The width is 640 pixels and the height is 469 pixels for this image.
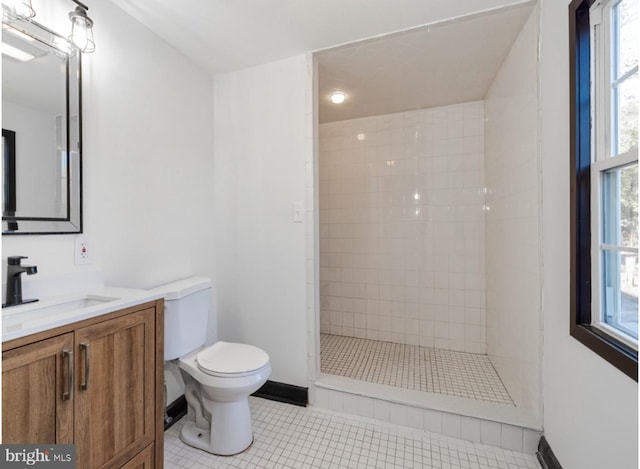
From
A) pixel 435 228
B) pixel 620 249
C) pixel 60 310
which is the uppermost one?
pixel 435 228

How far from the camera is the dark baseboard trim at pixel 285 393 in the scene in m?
1.99

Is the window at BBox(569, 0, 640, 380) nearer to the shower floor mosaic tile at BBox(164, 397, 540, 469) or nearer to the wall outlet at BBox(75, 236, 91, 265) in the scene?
the shower floor mosaic tile at BBox(164, 397, 540, 469)

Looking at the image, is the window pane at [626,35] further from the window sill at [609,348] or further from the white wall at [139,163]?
the white wall at [139,163]

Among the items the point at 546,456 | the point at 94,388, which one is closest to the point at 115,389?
the point at 94,388

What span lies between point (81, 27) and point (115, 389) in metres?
1.51

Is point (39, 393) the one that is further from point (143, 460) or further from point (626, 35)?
point (626, 35)

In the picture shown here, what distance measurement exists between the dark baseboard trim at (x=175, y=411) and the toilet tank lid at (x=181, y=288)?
2.42 feet

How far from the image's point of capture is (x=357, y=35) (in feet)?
5.88

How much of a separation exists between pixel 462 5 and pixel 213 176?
1820mm

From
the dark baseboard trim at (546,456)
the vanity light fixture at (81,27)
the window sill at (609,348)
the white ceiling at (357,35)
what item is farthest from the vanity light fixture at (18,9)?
the dark baseboard trim at (546,456)

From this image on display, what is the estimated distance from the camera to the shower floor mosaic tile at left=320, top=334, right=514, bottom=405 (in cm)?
208

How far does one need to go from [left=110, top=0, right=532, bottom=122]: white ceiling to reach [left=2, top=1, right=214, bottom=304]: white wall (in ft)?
0.65

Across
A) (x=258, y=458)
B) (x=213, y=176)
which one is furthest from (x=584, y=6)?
(x=258, y=458)

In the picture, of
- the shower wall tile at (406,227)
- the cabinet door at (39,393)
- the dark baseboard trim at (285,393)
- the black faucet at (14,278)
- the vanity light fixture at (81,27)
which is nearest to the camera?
the cabinet door at (39,393)
